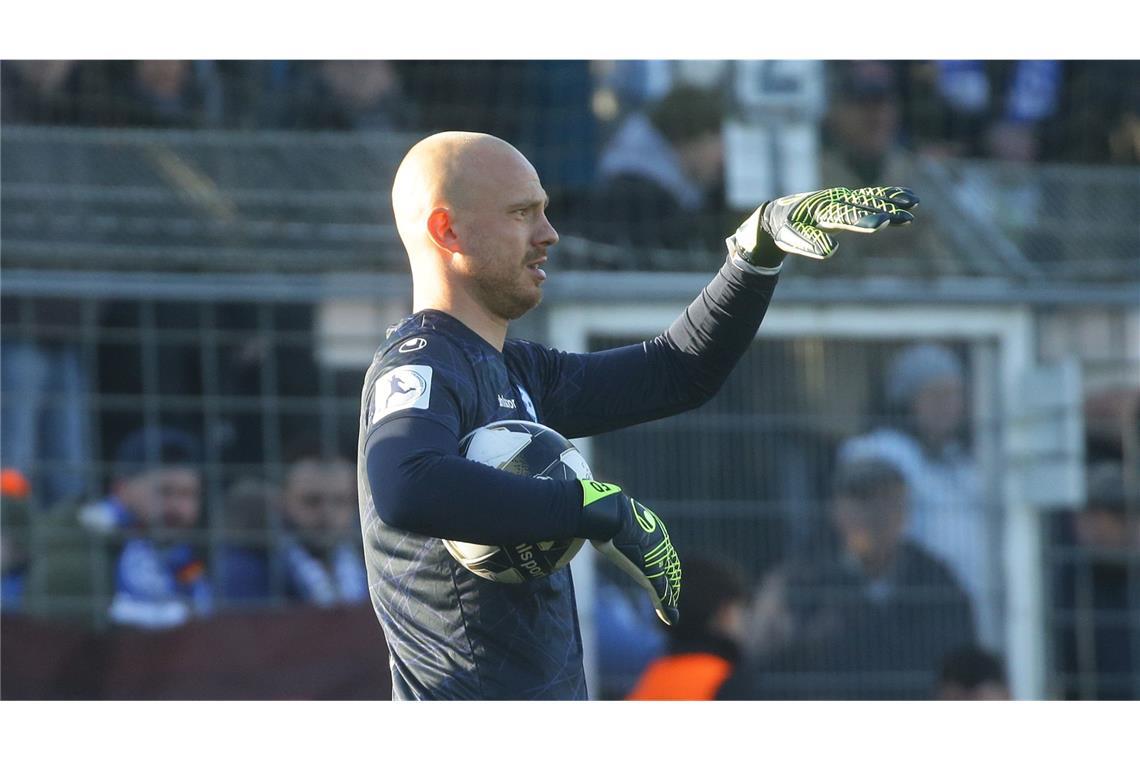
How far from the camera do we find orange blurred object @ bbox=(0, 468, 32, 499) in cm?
674

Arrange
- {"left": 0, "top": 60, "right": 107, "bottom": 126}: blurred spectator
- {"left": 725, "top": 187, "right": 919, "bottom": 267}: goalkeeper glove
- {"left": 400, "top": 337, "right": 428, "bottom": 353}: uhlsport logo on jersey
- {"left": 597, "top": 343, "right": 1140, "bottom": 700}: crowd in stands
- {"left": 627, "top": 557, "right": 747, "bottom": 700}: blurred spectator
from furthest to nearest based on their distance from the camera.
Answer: {"left": 0, "top": 60, "right": 107, "bottom": 126}: blurred spectator → {"left": 597, "top": 343, "right": 1140, "bottom": 700}: crowd in stands → {"left": 627, "top": 557, "right": 747, "bottom": 700}: blurred spectator → {"left": 725, "top": 187, "right": 919, "bottom": 267}: goalkeeper glove → {"left": 400, "top": 337, "right": 428, "bottom": 353}: uhlsport logo on jersey

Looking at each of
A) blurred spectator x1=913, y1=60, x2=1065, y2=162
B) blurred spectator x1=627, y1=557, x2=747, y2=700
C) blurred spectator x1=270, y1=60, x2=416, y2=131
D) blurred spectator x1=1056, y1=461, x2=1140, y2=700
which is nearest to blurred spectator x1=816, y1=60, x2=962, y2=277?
blurred spectator x1=913, y1=60, x2=1065, y2=162

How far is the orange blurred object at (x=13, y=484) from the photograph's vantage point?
6738mm

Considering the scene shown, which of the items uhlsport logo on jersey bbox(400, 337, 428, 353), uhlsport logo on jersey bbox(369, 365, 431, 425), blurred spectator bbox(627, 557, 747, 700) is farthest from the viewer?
blurred spectator bbox(627, 557, 747, 700)

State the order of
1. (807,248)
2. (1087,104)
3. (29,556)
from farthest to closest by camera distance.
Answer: (1087,104), (29,556), (807,248)

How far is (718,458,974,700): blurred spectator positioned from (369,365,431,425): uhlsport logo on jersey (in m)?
3.83

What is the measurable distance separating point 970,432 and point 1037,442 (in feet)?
0.90

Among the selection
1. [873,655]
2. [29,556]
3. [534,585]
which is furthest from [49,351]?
[534,585]

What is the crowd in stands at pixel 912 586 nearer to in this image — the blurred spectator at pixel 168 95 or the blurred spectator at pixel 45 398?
the blurred spectator at pixel 45 398

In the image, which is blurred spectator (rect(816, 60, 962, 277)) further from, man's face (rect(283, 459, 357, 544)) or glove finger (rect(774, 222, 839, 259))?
glove finger (rect(774, 222, 839, 259))

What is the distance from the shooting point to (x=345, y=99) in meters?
8.39

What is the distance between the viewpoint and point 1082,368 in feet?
24.7

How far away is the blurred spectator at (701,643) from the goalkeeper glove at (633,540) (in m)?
2.62

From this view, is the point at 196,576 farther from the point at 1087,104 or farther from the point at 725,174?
the point at 1087,104
